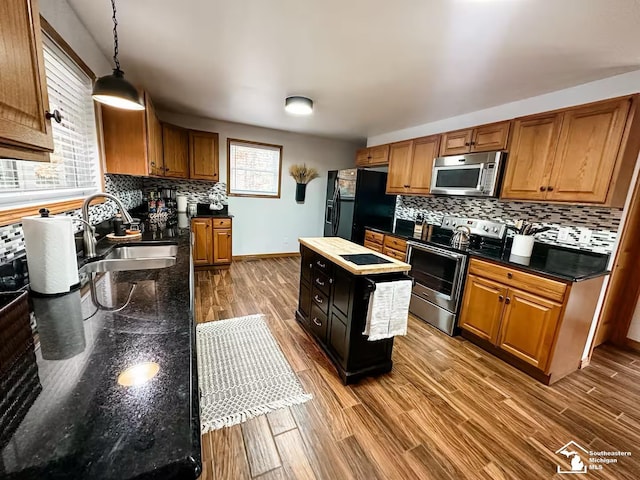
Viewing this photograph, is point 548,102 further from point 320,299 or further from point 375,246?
point 320,299

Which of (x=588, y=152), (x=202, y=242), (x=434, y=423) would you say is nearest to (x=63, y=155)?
(x=202, y=242)

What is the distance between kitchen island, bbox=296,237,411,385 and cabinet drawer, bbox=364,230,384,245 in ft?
4.54

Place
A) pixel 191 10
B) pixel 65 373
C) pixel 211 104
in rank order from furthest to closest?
pixel 211 104 → pixel 191 10 → pixel 65 373

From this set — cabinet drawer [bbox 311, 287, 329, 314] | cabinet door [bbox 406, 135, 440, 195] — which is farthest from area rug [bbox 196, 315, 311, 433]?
cabinet door [bbox 406, 135, 440, 195]

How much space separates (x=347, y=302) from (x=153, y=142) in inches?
109

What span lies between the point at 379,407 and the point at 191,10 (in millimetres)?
2831

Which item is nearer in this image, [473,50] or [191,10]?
[191,10]

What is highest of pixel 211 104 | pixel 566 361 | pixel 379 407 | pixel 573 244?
pixel 211 104

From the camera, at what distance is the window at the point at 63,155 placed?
132 cm

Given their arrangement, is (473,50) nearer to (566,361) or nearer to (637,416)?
(566,361)

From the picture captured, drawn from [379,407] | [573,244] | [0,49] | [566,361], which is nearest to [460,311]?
[566,361]

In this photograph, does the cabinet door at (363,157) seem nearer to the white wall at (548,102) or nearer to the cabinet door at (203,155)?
the white wall at (548,102)

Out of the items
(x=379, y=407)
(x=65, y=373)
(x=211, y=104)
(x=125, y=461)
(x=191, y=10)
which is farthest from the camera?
(x=211, y=104)

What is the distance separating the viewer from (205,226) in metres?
4.07
